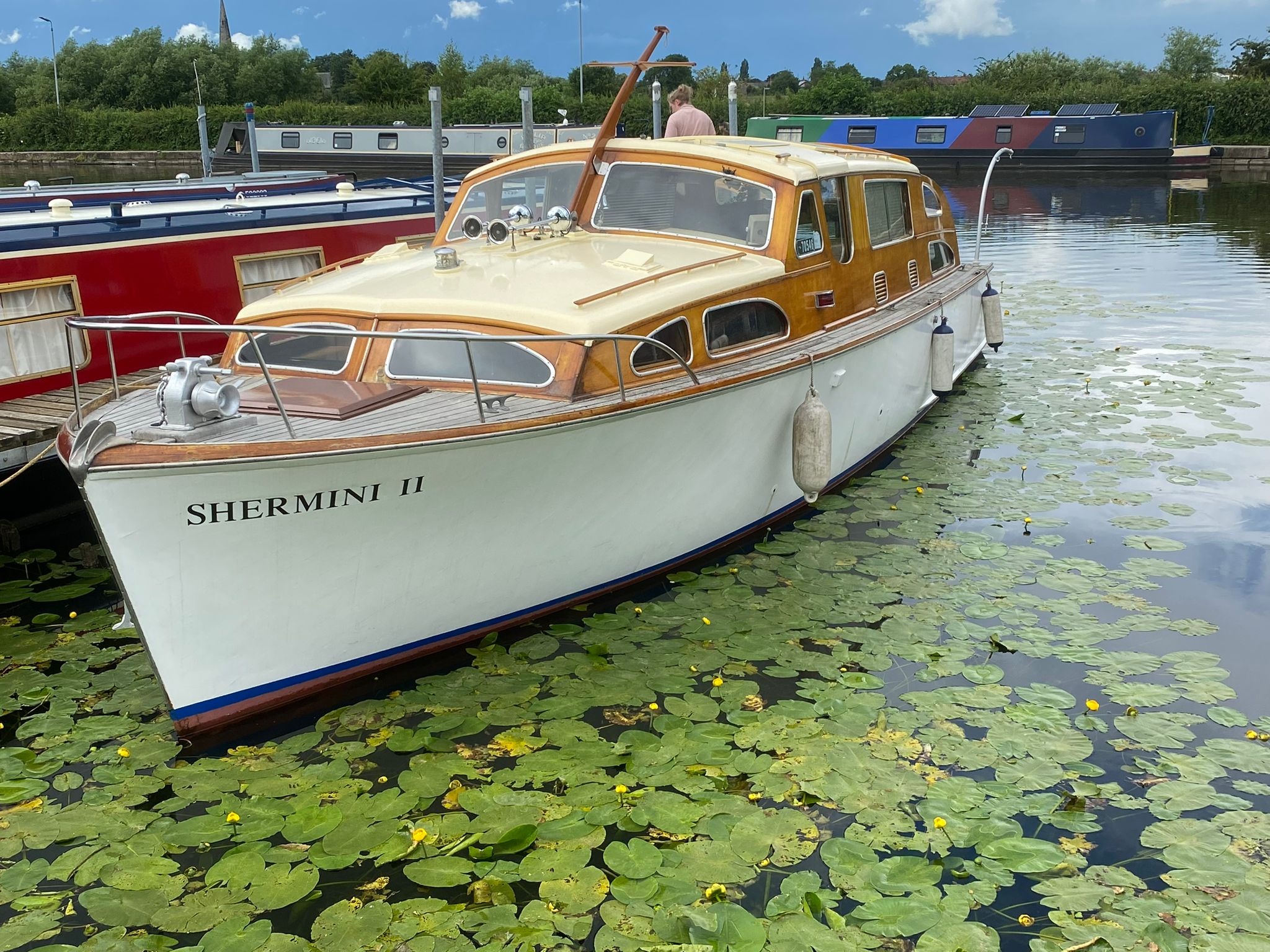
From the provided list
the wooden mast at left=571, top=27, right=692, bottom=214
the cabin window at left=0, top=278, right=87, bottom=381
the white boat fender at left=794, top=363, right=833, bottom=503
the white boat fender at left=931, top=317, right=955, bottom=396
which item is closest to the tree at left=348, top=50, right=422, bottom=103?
the cabin window at left=0, top=278, right=87, bottom=381

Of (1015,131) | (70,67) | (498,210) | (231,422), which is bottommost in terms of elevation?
(231,422)

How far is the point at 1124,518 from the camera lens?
8.30 m

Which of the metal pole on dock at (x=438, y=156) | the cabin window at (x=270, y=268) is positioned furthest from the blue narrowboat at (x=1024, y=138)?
the cabin window at (x=270, y=268)

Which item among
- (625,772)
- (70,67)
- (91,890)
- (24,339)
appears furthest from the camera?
(70,67)

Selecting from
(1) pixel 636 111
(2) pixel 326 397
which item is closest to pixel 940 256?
(2) pixel 326 397

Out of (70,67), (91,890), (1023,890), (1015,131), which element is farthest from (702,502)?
(70,67)

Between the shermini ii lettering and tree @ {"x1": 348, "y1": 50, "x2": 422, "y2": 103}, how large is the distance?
6298 centimetres

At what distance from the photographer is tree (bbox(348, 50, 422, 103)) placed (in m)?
63.4

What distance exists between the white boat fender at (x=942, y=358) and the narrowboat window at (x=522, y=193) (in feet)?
12.7

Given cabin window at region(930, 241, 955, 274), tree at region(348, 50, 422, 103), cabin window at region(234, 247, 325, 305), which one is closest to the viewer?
cabin window at region(234, 247, 325, 305)

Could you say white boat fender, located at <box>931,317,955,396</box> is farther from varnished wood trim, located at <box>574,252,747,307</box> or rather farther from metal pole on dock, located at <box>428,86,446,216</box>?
metal pole on dock, located at <box>428,86,446,216</box>

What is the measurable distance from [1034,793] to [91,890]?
4156 millimetres

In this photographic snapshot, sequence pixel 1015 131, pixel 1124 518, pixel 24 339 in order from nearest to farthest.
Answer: pixel 1124 518
pixel 24 339
pixel 1015 131

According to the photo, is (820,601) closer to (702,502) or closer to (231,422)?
(702,502)
